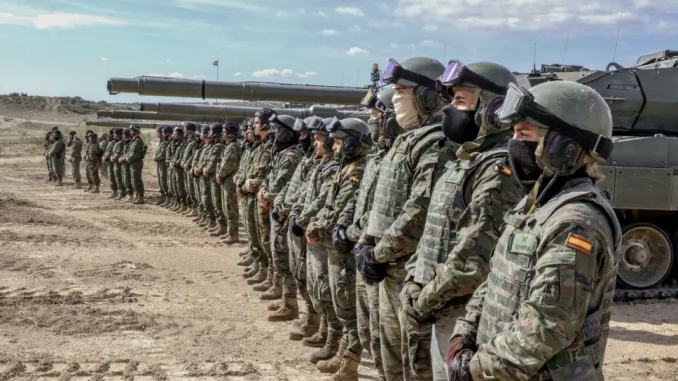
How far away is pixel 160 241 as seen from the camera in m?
14.0

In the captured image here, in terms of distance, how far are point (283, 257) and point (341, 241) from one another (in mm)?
2931

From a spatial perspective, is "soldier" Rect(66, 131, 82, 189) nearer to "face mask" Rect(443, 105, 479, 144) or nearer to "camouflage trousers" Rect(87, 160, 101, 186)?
"camouflage trousers" Rect(87, 160, 101, 186)

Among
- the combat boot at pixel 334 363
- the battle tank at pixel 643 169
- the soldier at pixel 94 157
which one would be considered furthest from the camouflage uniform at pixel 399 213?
the soldier at pixel 94 157

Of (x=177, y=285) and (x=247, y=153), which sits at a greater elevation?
(x=247, y=153)

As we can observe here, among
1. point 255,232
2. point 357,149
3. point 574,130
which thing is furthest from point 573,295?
point 255,232

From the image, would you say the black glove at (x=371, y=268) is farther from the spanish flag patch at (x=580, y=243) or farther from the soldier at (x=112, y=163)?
the soldier at (x=112, y=163)

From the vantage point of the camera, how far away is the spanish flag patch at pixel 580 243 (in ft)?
8.66

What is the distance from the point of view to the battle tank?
9.53 meters

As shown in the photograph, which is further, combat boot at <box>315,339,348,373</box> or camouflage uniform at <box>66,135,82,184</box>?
camouflage uniform at <box>66,135,82,184</box>

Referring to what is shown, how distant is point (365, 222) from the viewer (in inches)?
211

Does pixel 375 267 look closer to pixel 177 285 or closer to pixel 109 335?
pixel 109 335

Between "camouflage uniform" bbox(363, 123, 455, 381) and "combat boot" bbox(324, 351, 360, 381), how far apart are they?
1383 millimetres

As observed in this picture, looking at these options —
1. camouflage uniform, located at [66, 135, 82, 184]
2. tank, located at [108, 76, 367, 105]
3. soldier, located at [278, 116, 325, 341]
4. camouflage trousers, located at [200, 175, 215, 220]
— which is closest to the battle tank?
tank, located at [108, 76, 367, 105]

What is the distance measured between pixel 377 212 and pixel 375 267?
1.25 feet
